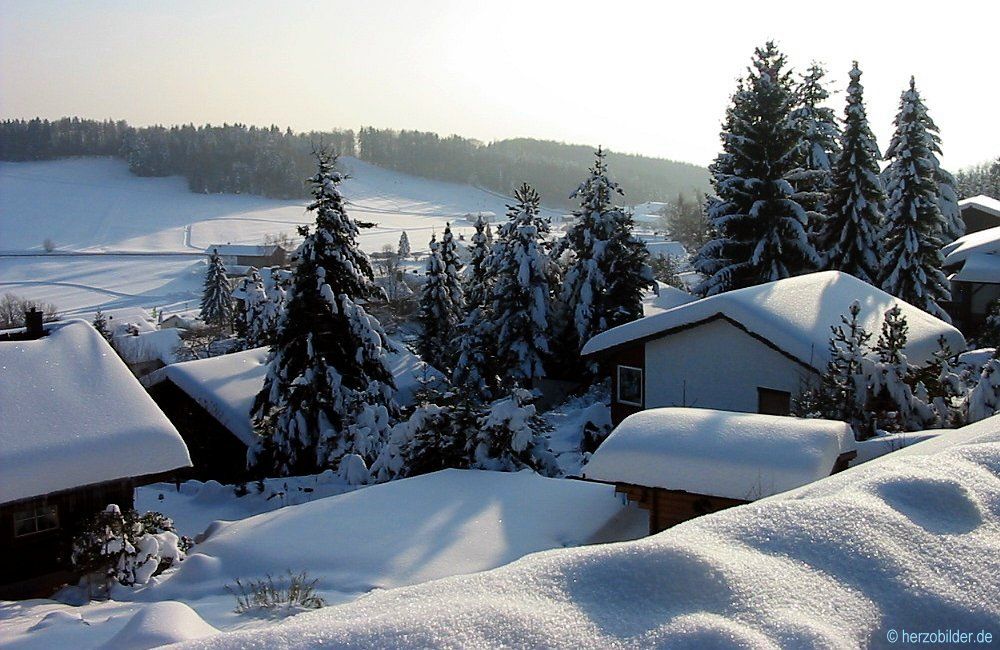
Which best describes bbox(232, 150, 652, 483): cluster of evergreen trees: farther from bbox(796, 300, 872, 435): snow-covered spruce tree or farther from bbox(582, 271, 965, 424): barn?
bbox(796, 300, 872, 435): snow-covered spruce tree

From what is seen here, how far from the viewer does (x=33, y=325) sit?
15.6 metres

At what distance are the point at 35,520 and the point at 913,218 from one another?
3146 centimetres

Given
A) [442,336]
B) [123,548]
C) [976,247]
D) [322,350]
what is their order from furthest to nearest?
[442,336], [976,247], [322,350], [123,548]

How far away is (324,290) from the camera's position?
21406mm

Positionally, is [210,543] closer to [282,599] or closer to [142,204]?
[282,599]

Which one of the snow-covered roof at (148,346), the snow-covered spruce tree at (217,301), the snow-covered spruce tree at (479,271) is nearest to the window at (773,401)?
the snow-covered spruce tree at (479,271)

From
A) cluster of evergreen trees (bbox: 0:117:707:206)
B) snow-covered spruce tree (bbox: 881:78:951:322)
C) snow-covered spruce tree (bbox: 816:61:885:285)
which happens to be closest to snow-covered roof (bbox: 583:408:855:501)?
snow-covered spruce tree (bbox: 816:61:885:285)

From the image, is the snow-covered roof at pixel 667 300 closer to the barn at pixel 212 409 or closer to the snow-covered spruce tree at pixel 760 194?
the snow-covered spruce tree at pixel 760 194

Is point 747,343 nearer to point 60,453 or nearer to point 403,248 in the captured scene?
point 60,453

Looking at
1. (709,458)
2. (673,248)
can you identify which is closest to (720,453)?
(709,458)

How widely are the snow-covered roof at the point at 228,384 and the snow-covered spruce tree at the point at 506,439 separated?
882cm

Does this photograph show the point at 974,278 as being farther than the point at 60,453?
Yes

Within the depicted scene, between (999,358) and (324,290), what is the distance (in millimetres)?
16215

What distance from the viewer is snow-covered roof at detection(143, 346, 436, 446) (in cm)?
2455
